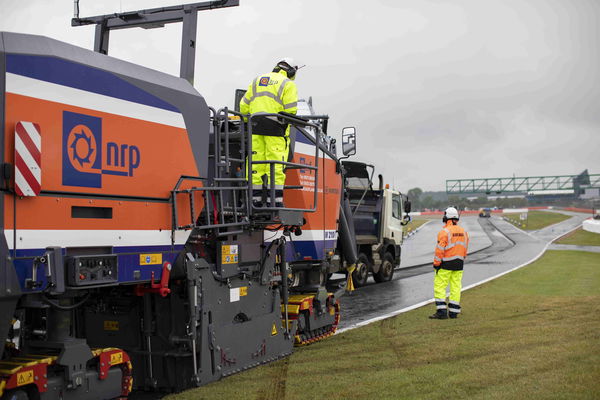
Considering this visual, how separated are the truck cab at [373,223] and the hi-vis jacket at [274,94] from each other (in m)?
8.45

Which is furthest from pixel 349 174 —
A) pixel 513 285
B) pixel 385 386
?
pixel 385 386

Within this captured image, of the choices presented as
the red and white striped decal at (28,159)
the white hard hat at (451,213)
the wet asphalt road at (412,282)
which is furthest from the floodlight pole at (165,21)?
the white hard hat at (451,213)

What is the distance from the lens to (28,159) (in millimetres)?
4230

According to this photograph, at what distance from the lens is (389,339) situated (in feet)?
28.0

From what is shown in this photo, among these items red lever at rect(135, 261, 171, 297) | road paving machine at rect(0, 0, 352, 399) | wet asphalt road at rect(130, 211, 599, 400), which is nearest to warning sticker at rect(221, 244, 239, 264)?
road paving machine at rect(0, 0, 352, 399)

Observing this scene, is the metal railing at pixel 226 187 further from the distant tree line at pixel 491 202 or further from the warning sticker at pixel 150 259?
the distant tree line at pixel 491 202

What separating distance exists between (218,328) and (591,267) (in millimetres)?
17222

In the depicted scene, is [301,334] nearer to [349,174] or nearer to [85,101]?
[85,101]

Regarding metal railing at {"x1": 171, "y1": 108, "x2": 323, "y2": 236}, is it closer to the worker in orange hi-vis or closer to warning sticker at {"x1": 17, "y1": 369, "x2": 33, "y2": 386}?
warning sticker at {"x1": 17, "y1": 369, "x2": 33, "y2": 386}

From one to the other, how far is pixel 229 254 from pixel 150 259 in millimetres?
1232

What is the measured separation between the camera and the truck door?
698 inches

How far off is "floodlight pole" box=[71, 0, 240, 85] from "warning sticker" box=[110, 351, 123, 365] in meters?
2.67

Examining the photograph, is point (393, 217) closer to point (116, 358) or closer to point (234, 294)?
point (234, 294)

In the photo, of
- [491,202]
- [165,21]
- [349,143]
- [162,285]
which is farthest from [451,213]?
[491,202]
